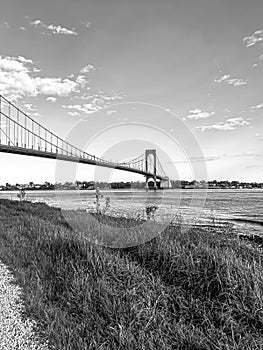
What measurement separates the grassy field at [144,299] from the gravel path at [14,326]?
5.3 inches

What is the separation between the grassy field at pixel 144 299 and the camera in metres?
3.51

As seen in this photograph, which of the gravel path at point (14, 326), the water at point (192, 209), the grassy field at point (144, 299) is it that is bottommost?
the water at point (192, 209)

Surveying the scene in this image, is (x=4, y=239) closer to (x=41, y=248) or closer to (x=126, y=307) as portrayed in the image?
(x=41, y=248)

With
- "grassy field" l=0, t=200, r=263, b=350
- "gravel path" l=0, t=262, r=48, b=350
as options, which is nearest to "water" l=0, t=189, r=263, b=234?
"grassy field" l=0, t=200, r=263, b=350

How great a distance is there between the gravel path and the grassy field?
0.44 ft

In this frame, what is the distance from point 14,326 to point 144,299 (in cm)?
172

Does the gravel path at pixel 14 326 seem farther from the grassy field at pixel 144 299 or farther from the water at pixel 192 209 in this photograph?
the water at pixel 192 209

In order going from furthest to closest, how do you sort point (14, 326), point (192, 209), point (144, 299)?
point (192, 209) < point (144, 299) < point (14, 326)

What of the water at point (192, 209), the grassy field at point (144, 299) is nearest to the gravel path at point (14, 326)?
the grassy field at point (144, 299)

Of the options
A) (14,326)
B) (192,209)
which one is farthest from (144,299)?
(192,209)

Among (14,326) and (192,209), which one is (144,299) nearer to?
(14,326)

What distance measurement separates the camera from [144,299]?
14.2 feet

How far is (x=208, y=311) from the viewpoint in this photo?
4078mm

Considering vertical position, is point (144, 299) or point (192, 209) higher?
point (144, 299)
